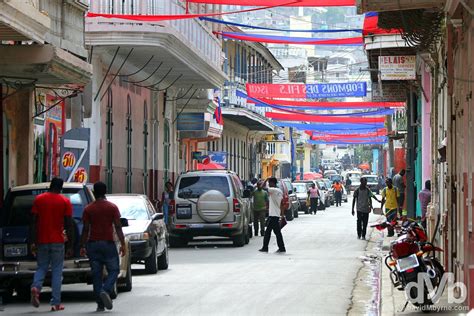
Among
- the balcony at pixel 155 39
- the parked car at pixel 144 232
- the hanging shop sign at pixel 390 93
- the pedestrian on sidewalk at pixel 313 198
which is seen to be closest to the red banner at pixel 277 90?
the balcony at pixel 155 39

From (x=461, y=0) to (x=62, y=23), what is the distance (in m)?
11.7

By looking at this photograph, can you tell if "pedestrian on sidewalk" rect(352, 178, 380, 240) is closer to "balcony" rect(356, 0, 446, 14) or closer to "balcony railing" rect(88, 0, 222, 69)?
"balcony railing" rect(88, 0, 222, 69)

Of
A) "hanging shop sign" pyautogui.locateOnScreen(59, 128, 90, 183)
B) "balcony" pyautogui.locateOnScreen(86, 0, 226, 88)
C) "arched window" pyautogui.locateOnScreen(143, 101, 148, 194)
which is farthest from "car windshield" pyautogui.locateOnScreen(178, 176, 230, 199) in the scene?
"arched window" pyautogui.locateOnScreen(143, 101, 148, 194)

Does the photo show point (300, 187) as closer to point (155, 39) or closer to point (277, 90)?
point (277, 90)

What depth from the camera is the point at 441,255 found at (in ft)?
68.5

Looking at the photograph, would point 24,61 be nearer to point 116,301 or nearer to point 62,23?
point 62,23

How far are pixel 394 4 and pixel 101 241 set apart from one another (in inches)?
193

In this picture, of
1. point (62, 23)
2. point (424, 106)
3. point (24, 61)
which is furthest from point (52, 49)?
point (424, 106)

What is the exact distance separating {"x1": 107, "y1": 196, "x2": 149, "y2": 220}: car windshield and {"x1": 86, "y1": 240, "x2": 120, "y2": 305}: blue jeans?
6.71m

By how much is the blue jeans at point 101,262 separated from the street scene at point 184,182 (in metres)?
0.02

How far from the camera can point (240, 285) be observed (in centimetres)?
1962

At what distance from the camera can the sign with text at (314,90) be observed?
4831 cm

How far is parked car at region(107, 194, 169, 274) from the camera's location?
21578mm

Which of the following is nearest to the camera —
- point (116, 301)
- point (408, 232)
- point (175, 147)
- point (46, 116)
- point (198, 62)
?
point (408, 232)
